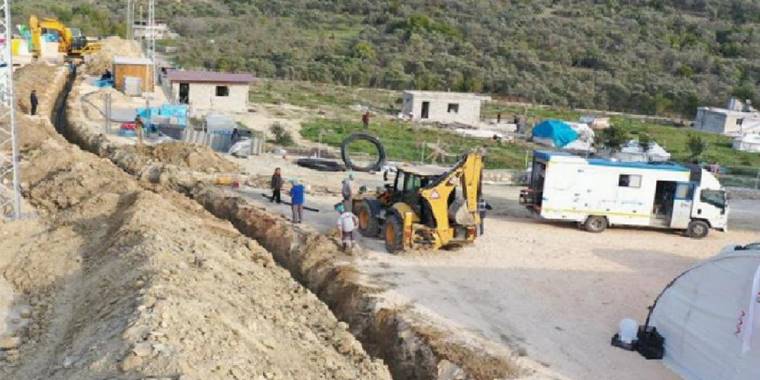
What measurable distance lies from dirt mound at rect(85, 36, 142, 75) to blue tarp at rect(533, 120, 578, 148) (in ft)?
83.6

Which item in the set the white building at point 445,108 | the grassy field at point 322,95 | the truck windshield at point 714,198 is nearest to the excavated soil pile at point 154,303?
the truck windshield at point 714,198

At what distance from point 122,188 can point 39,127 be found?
9099 mm

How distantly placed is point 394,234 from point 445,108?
29842 millimetres

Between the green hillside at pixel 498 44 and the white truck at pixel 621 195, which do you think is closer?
the white truck at pixel 621 195

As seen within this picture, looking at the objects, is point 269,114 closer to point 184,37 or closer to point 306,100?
point 306,100

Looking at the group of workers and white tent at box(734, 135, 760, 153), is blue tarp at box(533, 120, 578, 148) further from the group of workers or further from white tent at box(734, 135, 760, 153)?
the group of workers

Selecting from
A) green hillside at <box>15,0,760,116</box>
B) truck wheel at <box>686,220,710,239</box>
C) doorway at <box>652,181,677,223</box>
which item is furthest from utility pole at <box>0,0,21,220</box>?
green hillside at <box>15,0,760,116</box>

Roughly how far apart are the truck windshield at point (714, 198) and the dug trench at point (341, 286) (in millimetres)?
10743

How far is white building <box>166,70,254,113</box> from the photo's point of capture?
39.2 meters

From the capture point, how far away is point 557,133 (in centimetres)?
4097

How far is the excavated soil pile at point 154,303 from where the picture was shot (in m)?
10.4

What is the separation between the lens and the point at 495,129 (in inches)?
1833

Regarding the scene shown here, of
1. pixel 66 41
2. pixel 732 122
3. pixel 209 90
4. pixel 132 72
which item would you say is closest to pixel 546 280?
pixel 209 90

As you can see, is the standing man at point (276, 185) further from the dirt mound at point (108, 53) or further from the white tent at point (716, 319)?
the dirt mound at point (108, 53)
